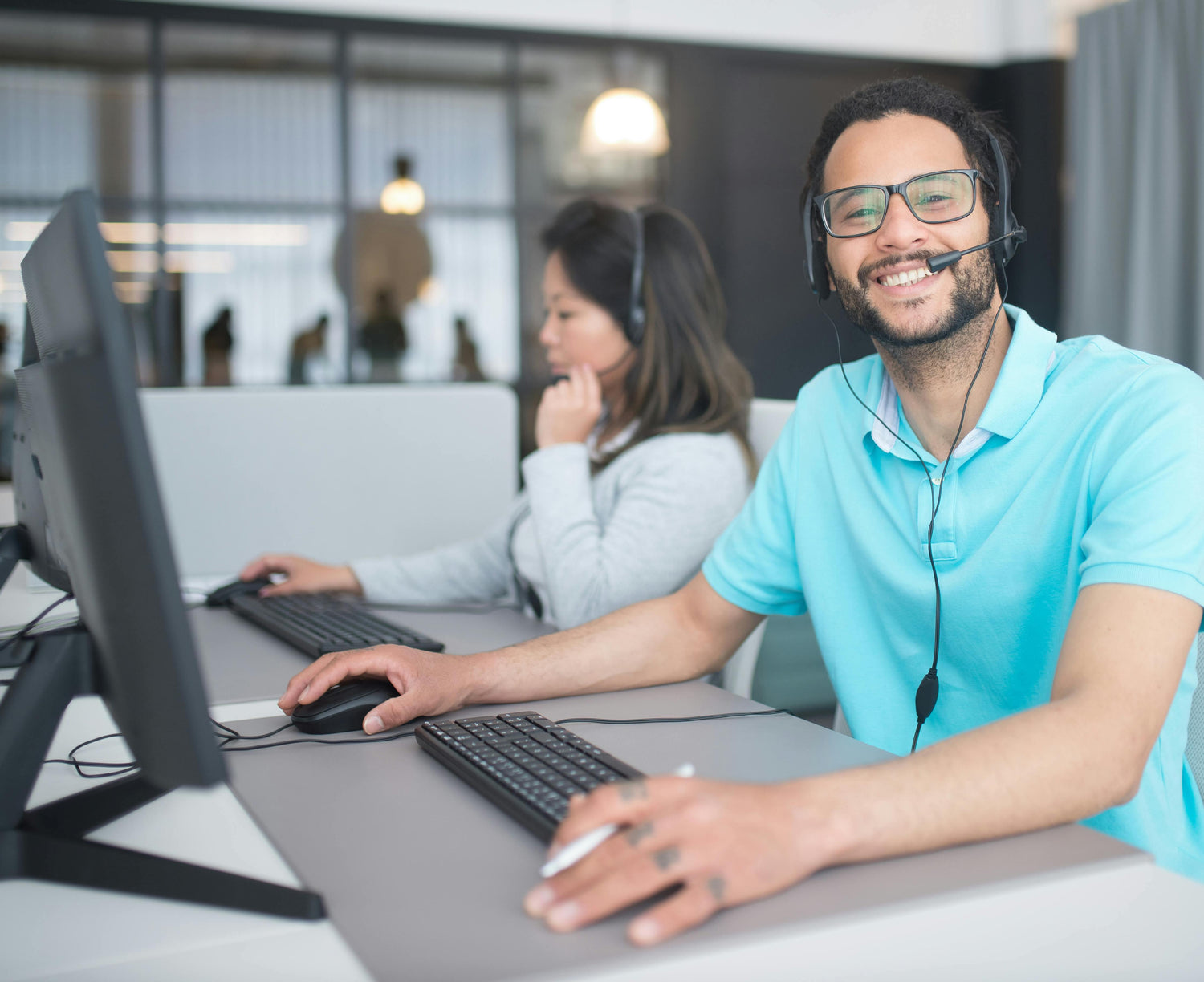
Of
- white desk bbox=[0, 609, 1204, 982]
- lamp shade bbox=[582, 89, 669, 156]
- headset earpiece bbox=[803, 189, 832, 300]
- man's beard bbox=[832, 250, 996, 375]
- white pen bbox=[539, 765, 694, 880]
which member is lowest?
white desk bbox=[0, 609, 1204, 982]

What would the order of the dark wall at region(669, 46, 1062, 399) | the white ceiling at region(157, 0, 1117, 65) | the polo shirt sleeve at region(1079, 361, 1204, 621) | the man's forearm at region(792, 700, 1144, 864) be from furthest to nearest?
the dark wall at region(669, 46, 1062, 399), the white ceiling at region(157, 0, 1117, 65), the polo shirt sleeve at region(1079, 361, 1204, 621), the man's forearm at region(792, 700, 1144, 864)

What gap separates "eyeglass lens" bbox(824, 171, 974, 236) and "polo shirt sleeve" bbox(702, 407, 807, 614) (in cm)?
23

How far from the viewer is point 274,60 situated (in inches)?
159

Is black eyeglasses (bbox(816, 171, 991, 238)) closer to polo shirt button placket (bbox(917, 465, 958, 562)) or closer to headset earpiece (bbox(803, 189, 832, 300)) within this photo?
headset earpiece (bbox(803, 189, 832, 300))

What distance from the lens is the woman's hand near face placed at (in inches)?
64.2

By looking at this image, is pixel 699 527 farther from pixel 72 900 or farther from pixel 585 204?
pixel 72 900

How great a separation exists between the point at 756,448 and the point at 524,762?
1.00m

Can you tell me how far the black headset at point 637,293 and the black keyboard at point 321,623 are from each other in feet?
1.92

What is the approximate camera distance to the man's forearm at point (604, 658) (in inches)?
40.4

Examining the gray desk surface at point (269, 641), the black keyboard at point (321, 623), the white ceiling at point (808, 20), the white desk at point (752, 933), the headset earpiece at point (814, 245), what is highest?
the white ceiling at point (808, 20)

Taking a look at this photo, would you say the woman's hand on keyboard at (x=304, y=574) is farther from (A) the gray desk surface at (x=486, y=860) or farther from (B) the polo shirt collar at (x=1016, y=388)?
(B) the polo shirt collar at (x=1016, y=388)

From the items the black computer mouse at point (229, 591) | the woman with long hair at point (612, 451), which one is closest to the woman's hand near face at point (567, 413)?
the woman with long hair at point (612, 451)

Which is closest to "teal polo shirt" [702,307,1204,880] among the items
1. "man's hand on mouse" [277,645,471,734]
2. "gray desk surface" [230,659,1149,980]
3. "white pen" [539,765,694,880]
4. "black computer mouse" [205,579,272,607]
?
"gray desk surface" [230,659,1149,980]

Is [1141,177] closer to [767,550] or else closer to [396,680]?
[767,550]
